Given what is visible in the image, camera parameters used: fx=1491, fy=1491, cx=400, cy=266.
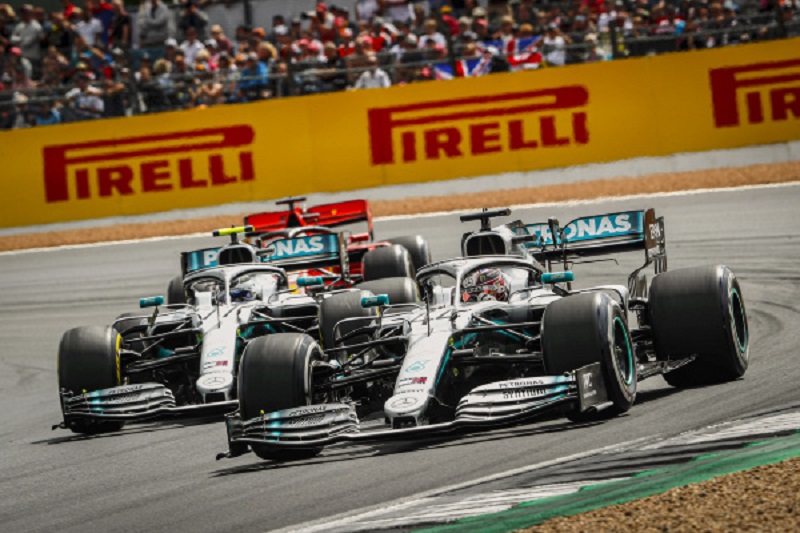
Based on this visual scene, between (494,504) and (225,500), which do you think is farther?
(225,500)

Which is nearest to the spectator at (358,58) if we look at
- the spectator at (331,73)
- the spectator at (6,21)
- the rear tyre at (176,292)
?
the spectator at (331,73)

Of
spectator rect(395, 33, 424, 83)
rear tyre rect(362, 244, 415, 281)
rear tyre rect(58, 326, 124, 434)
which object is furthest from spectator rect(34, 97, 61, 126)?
rear tyre rect(58, 326, 124, 434)

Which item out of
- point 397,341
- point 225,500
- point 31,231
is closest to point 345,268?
point 397,341

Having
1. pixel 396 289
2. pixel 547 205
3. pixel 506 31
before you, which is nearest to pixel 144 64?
pixel 506 31

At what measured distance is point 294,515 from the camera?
7355 mm

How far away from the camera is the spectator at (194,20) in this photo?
27516 millimetres

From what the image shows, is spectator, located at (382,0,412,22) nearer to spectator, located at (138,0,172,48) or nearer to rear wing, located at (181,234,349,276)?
spectator, located at (138,0,172,48)

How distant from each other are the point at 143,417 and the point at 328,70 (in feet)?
48.2

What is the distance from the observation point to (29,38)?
1105 inches

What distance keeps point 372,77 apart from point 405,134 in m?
1.13

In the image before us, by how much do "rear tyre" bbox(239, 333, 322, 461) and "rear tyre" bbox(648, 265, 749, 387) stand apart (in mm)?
2628

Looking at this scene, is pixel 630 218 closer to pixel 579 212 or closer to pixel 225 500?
pixel 225 500

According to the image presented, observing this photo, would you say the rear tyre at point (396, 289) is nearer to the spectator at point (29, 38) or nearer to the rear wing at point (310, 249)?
the rear wing at point (310, 249)

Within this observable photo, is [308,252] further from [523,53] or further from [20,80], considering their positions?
[20,80]
